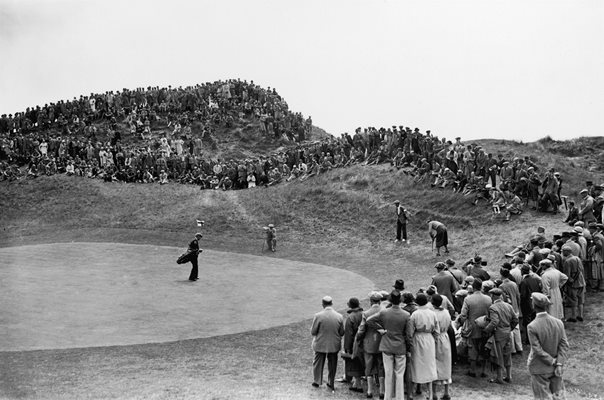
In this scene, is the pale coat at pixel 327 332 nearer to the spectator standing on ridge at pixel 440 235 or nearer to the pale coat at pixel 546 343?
the pale coat at pixel 546 343

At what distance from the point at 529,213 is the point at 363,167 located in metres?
11.8

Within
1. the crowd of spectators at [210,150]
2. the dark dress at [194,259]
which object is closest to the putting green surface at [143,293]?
the dark dress at [194,259]

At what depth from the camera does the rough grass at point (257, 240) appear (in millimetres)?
12773

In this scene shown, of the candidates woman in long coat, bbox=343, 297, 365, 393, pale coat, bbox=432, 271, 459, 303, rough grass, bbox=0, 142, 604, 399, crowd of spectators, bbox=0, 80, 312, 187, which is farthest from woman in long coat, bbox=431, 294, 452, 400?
crowd of spectators, bbox=0, 80, 312, 187

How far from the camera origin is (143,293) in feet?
67.2

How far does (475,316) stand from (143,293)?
11.2 meters

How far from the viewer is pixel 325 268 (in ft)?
84.4

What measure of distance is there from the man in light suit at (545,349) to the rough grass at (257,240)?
2.19 metres

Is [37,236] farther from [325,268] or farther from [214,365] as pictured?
[214,365]

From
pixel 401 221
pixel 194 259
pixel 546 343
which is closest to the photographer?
pixel 546 343

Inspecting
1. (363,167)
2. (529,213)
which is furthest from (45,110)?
(529,213)

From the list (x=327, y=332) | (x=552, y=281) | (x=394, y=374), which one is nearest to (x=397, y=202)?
(x=552, y=281)

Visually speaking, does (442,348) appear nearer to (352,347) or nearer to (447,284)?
(352,347)

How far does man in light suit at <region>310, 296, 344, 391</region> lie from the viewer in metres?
12.7
